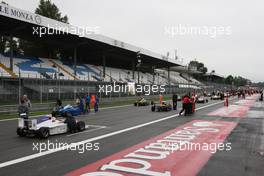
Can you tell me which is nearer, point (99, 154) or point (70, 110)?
point (99, 154)

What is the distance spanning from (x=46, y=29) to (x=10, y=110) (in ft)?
48.8

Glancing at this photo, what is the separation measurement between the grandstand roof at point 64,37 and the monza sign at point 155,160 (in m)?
22.3

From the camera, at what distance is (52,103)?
23.6 metres

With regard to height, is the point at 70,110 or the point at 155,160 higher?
the point at 70,110

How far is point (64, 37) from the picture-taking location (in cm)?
3588

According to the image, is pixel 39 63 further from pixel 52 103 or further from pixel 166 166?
pixel 166 166

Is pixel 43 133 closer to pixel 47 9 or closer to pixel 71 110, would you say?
pixel 71 110

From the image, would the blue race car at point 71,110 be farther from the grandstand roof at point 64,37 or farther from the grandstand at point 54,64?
the grandstand roof at point 64,37

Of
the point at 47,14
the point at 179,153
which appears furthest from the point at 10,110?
the point at 47,14

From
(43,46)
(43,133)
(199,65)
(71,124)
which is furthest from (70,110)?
(199,65)

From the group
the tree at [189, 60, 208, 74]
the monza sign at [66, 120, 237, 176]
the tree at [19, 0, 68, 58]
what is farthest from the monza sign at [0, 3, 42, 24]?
the tree at [189, 60, 208, 74]

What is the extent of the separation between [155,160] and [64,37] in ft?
103

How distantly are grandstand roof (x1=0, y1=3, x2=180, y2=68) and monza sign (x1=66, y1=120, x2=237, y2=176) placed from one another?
73.2 feet

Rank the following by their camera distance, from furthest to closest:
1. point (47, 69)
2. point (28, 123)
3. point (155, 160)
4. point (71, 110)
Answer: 1. point (47, 69)
2. point (71, 110)
3. point (28, 123)
4. point (155, 160)
